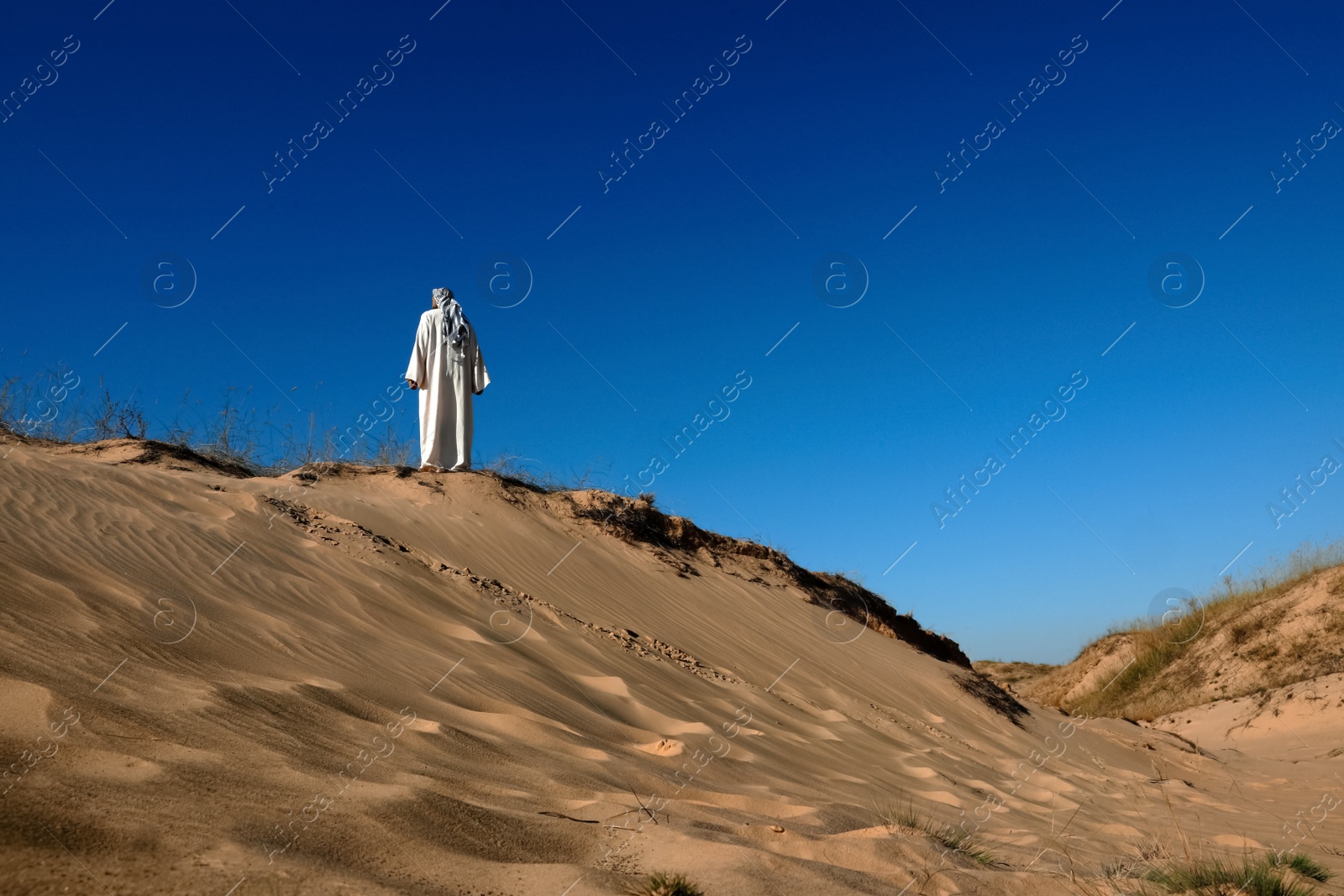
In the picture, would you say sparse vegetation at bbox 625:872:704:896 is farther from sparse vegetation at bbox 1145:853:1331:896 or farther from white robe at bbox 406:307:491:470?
white robe at bbox 406:307:491:470

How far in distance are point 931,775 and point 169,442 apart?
8.59 m

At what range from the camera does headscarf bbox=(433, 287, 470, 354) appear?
1077 centimetres

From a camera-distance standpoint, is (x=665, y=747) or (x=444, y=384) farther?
(x=444, y=384)

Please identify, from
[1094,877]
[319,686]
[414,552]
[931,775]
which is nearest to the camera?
[1094,877]

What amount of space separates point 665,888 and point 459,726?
6.58ft

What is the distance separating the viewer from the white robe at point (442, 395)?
35.0 ft

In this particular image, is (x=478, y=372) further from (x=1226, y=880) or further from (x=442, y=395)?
(x=1226, y=880)

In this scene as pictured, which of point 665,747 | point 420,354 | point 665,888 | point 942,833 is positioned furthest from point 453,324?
point 665,888

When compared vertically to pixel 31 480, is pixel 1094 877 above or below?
below

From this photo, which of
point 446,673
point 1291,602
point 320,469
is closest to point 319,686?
point 446,673

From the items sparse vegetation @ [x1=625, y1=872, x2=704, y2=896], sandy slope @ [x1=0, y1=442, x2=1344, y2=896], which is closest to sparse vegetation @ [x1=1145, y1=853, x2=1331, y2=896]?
sandy slope @ [x1=0, y1=442, x2=1344, y2=896]

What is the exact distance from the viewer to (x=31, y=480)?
6.02 m

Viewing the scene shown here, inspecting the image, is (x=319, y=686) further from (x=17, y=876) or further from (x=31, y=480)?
(x=31, y=480)

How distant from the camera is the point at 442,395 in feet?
34.9
